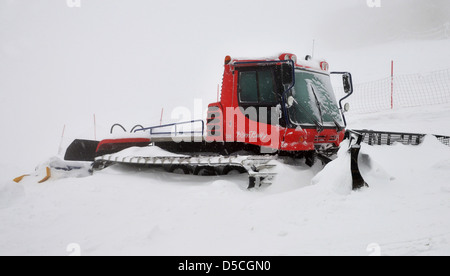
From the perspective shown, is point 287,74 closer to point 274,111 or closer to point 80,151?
point 274,111

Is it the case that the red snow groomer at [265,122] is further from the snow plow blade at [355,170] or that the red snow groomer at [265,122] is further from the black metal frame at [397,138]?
the black metal frame at [397,138]

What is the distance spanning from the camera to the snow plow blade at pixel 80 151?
25.4 feet

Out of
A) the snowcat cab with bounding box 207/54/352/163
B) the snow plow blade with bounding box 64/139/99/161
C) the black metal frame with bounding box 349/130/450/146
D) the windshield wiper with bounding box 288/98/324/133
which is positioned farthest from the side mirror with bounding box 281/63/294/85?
the snow plow blade with bounding box 64/139/99/161

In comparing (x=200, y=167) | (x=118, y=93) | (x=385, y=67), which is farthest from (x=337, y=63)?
(x=200, y=167)

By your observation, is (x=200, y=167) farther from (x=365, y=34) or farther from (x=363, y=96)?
(x=365, y=34)

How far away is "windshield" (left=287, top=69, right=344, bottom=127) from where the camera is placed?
5.44m

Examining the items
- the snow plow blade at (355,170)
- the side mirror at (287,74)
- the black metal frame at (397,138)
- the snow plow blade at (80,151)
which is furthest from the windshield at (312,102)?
the snow plow blade at (80,151)

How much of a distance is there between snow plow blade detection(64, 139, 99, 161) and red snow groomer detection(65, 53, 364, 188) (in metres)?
2.08

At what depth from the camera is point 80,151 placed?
7.94 m

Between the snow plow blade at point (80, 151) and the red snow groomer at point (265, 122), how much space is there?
6.81ft

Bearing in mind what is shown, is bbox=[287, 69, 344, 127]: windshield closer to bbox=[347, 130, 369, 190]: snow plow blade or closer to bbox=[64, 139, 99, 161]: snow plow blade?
bbox=[347, 130, 369, 190]: snow plow blade

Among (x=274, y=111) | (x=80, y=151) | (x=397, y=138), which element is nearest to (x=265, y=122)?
(x=274, y=111)

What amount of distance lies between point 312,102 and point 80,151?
236 inches
